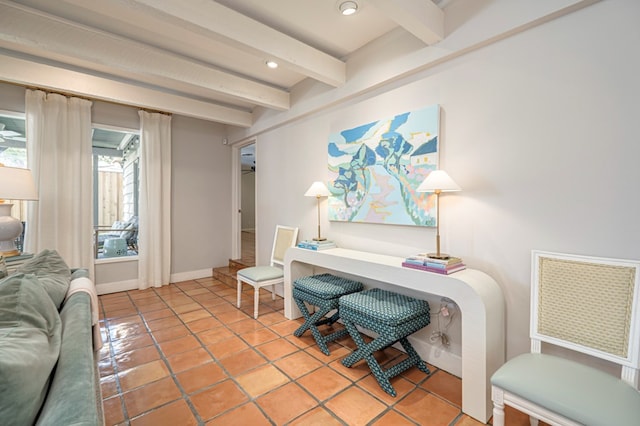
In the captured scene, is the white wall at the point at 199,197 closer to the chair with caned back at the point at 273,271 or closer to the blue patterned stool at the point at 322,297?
the chair with caned back at the point at 273,271

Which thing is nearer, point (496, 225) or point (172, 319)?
point (496, 225)

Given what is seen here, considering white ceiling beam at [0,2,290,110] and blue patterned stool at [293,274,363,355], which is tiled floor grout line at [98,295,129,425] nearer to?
blue patterned stool at [293,274,363,355]

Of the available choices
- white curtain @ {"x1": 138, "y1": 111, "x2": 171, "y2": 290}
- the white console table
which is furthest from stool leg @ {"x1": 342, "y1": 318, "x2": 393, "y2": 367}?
white curtain @ {"x1": 138, "y1": 111, "x2": 171, "y2": 290}

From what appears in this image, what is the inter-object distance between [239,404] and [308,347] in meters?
0.81

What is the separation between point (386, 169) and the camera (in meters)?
2.48

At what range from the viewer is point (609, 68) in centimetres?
150

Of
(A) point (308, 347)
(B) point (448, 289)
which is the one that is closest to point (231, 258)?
(A) point (308, 347)

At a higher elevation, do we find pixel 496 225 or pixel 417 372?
pixel 496 225

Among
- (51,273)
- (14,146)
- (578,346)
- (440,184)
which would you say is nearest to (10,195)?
(51,273)

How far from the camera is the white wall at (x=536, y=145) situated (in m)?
1.47

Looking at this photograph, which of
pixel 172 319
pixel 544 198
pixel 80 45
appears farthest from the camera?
pixel 172 319

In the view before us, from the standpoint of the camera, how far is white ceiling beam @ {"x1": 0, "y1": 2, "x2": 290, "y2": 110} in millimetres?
2162

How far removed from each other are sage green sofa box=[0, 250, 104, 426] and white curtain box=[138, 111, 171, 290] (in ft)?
10.3

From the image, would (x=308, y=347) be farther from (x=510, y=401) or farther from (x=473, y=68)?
(x=473, y=68)
